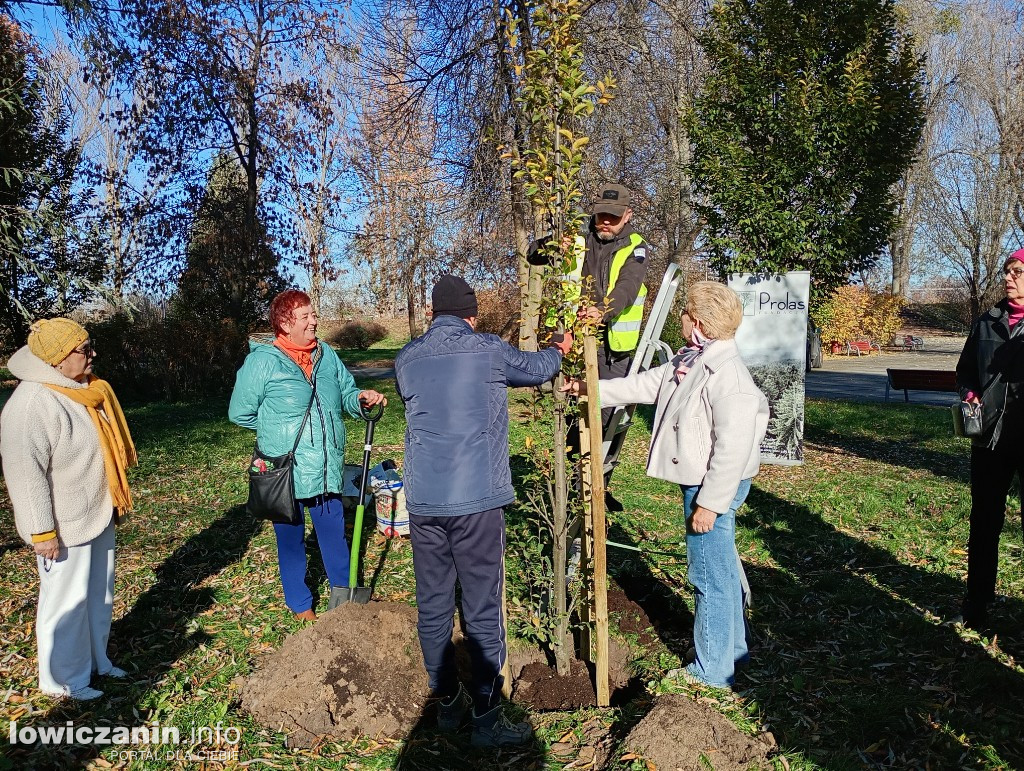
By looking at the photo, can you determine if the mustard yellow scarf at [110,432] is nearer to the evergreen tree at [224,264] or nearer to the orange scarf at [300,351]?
the orange scarf at [300,351]

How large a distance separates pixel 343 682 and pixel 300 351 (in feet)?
6.05

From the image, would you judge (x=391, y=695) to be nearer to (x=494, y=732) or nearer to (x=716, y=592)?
(x=494, y=732)

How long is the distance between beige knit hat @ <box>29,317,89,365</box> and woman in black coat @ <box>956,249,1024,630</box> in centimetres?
476

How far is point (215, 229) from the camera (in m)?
17.2

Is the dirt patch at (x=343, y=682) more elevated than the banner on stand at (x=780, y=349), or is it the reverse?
the banner on stand at (x=780, y=349)

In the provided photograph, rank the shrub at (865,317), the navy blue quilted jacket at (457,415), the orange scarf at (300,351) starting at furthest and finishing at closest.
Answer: the shrub at (865,317), the orange scarf at (300,351), the navy blue quilted jacket at (457,415)

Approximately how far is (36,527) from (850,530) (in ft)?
19.0

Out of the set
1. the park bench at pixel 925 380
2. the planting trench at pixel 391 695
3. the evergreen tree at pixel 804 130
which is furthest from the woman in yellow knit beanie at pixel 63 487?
the park bench at pixel 925 380

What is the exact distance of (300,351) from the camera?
4.14 meters

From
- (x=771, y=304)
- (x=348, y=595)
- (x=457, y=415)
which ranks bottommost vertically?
(x=348, y=595)

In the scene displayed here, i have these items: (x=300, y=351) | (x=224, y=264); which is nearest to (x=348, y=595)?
(x=300, y=351)

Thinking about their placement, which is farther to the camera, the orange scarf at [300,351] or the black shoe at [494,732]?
the orange scarf at [300,351]

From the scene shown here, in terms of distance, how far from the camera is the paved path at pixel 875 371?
15399 millimetres

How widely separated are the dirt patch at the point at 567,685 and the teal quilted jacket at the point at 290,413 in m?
1.54
